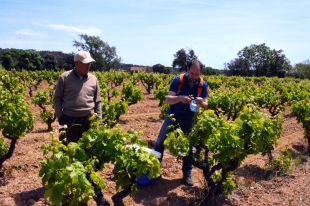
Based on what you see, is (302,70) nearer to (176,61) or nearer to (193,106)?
(176,61)

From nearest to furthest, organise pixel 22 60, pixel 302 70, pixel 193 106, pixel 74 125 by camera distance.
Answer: pixel 74 125 < pixel 193 106 < pixel 22 60 < pixel 302 70

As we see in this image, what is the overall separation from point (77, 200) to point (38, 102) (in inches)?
380

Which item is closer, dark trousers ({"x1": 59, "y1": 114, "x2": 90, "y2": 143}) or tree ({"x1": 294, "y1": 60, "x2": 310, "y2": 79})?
dark trousers ({"x1": 59, "y1": 114, "x2": 90, "y2": 143})

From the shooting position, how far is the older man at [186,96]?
592cm

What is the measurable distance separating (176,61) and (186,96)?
59.6m

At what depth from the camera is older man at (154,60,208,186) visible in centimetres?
592

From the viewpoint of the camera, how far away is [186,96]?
589 centimetres

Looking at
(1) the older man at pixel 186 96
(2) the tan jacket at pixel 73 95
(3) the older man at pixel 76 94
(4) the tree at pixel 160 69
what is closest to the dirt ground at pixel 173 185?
(1) the older man at pixel 186 96

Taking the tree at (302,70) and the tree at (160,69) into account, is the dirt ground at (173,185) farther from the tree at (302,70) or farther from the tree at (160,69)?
the tree at (302,70)

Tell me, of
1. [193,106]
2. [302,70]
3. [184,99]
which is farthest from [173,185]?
[302,70]

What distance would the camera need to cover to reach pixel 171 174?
7.27m

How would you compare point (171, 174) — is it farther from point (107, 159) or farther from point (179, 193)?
point (107, 159)

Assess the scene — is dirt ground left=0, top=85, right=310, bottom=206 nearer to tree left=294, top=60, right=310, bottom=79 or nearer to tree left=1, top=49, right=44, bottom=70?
tree left=1, top=49, right=44, bottom=70

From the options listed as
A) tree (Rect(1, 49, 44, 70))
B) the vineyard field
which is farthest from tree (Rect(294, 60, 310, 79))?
the vineyard field
